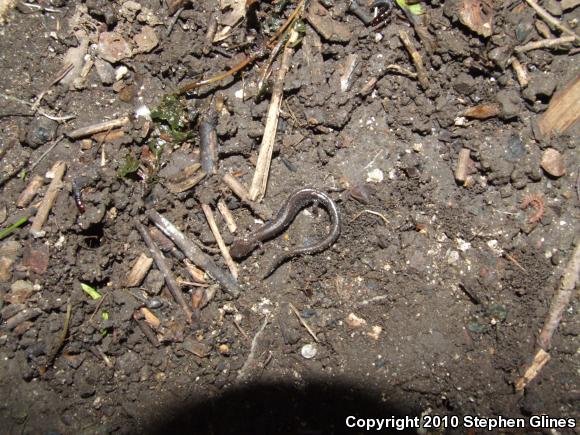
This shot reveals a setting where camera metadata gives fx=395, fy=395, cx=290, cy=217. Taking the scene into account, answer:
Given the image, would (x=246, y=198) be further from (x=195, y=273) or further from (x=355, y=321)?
(x=355, y=321)

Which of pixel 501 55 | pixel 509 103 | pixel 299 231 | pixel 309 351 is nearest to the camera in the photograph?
pixel 501 55

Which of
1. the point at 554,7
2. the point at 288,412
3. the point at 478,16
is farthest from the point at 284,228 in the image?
the point at 554,7

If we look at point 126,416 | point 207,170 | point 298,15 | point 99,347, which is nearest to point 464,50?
point 298,15

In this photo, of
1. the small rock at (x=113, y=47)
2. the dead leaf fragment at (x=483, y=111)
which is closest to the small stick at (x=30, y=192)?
the small rock at (x=113, y=47)

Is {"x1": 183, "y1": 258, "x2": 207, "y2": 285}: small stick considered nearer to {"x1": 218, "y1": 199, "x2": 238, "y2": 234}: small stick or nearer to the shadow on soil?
{"x1": 218, "y1": 199, "x2": 238, "y2": 234}: small stick

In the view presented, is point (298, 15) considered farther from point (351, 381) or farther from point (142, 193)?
point (351, 381)

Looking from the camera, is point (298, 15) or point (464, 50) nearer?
point (464, 50)
